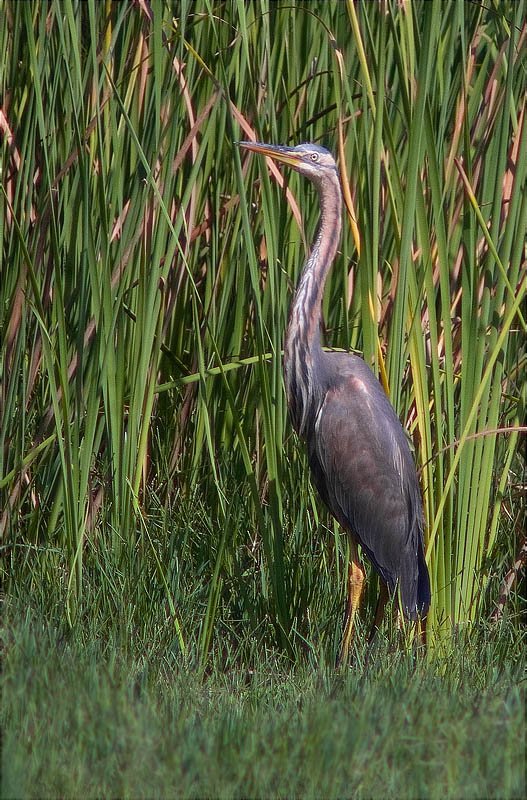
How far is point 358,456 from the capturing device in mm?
3840

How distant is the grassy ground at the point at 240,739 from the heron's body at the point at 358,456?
3.02 ft

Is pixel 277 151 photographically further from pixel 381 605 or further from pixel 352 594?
pixel 381 605

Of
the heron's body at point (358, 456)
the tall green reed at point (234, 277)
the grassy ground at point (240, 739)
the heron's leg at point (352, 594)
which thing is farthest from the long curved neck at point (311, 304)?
the grassy ground at point (240, 739)

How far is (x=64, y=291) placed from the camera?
12.0 feet

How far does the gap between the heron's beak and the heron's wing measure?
0.80 m

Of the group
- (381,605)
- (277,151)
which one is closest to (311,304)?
(277,151)

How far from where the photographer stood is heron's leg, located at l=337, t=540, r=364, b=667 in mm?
3525

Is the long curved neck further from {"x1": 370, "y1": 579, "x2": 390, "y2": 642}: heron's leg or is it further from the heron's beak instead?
{"x1": 370, "y1": 579, "x2": 390, "y2": 642}: heron's leg

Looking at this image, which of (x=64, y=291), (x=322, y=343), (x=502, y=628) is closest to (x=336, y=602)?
(x=502, y=628)

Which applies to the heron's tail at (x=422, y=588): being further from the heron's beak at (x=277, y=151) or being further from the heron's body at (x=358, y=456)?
the heron's beak at (x=277, y=151)

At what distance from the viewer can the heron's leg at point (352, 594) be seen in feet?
11.6

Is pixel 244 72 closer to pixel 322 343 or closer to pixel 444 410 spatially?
pixel 322 343

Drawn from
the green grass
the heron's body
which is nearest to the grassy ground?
the green grass

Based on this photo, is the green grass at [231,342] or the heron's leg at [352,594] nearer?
the green grass at [231,342]
